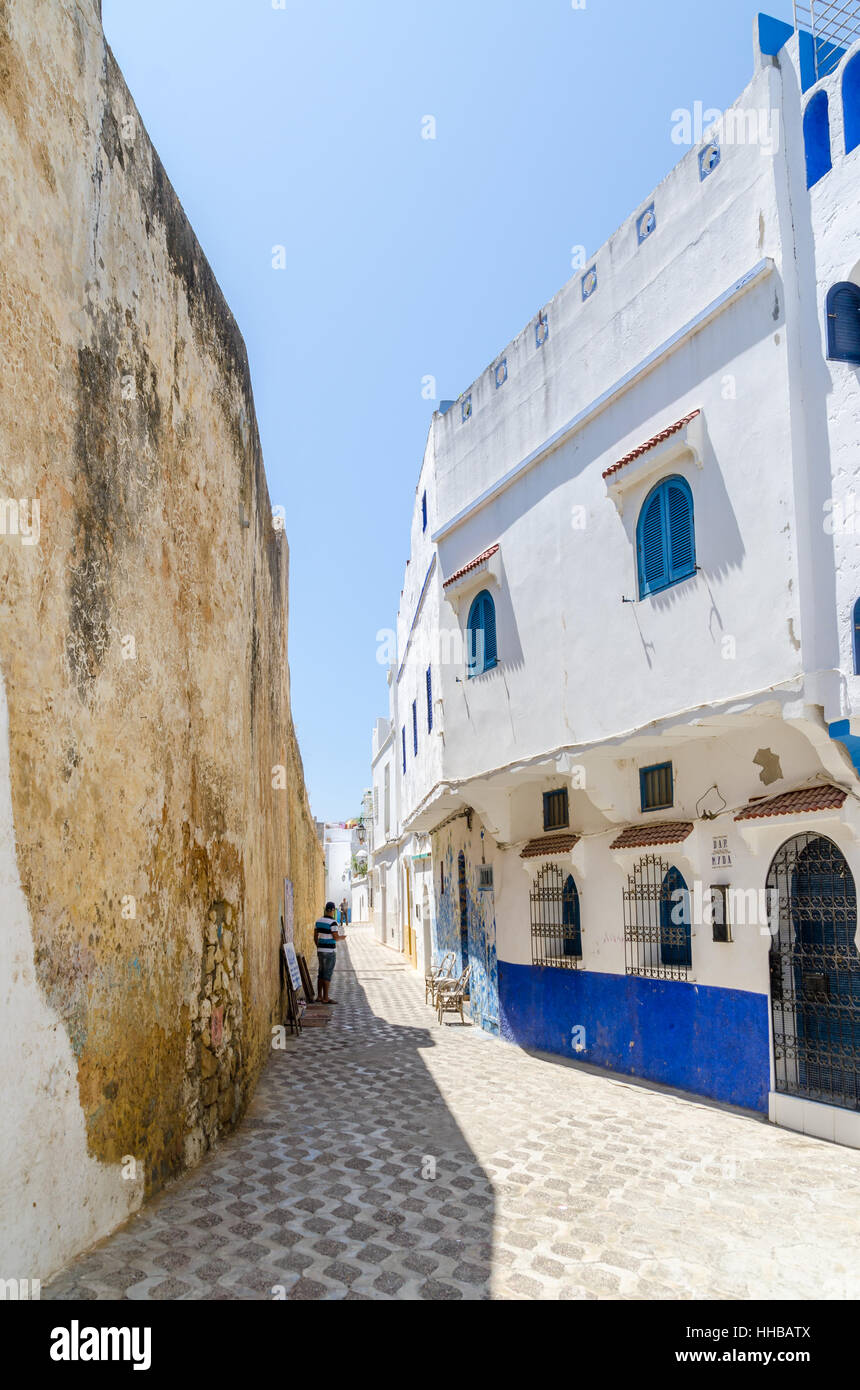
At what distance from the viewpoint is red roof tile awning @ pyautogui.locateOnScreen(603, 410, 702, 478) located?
8.29 metres

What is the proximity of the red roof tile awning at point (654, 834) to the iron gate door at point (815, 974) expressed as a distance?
103 cm

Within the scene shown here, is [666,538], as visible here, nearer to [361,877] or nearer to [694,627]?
[694,627]

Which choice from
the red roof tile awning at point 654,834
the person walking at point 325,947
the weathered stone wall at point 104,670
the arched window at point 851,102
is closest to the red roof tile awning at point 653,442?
the arched window at point 851,102

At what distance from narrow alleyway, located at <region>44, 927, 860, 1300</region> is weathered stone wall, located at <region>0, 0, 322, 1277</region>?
49 centimetres

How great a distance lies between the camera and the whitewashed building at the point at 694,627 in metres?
7.15

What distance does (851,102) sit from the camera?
7.11m

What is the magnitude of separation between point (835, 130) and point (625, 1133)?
8.26 m

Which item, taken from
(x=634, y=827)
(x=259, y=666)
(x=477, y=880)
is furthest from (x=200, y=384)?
(x=477, y=880)

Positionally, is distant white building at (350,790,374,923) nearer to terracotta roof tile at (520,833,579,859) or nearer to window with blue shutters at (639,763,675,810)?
terracotta roof tile at (520,833,579,859)

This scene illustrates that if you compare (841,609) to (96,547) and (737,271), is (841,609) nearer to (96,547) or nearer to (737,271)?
(737,271)

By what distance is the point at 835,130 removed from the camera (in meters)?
7.22

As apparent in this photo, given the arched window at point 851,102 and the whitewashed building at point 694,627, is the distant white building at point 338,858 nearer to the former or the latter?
the whitewashed building at point 694,627

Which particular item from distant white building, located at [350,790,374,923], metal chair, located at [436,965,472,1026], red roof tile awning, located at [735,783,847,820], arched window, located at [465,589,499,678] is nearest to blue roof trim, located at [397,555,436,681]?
arched window, located at [465,589,499,678]

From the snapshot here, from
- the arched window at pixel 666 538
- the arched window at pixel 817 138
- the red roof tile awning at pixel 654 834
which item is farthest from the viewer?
the red roof tile awning at pixel 654 834
